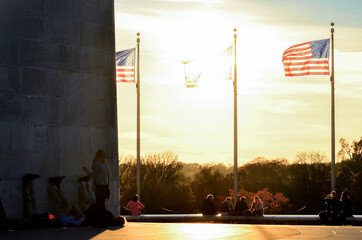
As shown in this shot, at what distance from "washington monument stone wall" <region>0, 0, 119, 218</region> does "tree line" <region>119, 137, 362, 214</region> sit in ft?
186

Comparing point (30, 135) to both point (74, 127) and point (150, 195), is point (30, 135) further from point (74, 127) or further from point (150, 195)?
point (150, 195)

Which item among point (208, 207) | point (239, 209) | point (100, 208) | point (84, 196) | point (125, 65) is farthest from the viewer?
point (125, 65)

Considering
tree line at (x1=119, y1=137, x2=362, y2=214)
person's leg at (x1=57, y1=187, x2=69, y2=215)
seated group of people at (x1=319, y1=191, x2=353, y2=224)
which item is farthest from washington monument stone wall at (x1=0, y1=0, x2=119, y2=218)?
tree line at (x1=119, y1=137, x2=362, y2=214)

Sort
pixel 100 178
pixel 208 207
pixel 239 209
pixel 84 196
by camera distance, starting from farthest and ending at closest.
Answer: pixel 208 207, pixel 239 209, pixel 84 196, pixel 100 178

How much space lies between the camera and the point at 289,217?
1366 inches

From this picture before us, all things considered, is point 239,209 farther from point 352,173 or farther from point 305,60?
point 352,173

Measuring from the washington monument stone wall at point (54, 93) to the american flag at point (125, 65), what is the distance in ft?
50.8

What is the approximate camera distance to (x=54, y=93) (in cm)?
2242

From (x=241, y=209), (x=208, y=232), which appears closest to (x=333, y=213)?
(x=241, y=209)

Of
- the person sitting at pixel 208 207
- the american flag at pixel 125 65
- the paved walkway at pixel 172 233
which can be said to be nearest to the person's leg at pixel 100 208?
the paved walkway at pixel 172 233

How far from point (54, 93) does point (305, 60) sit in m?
17.4

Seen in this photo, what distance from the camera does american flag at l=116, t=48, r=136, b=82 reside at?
39562mm

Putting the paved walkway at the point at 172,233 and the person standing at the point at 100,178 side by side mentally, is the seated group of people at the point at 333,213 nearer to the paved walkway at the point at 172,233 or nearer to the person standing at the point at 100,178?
the paved walkway at the point at 172,233

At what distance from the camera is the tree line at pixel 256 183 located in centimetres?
8406
